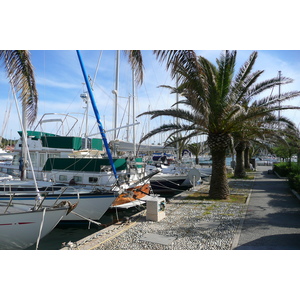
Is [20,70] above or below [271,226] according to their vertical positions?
above

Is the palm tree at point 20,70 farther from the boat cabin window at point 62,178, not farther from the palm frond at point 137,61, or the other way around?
the boat cabin window at point 62,178

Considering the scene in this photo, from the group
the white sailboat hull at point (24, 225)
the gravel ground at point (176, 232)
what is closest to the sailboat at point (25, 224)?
the white sailboat hull at point (24, 225)

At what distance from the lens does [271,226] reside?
724 cm

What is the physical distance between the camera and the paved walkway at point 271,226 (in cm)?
579

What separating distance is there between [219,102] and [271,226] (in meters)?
5.59

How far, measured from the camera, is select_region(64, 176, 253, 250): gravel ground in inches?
235

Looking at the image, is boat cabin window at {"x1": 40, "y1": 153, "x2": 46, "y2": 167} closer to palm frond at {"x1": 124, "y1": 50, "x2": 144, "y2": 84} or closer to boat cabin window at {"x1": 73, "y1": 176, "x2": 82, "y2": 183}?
boat cabin window at {"x1": 73, "y1": 176, "x2": 82, "y2": 183}

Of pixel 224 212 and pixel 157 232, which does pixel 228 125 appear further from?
pixel 157 232

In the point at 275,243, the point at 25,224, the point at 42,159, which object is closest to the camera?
the point at 275,243

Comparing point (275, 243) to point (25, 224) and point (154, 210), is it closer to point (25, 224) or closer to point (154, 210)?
point (154, 210)

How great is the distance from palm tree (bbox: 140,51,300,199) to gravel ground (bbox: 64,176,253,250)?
2919 millimetres

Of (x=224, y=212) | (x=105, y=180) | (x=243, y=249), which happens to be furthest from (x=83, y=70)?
(x=243, y=249)

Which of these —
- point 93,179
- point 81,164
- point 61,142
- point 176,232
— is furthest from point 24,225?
point 61,142

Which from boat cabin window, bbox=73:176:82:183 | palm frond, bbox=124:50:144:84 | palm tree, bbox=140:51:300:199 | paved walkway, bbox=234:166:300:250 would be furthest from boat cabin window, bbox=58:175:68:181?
paved walkway, bbox=234:166:300:250
